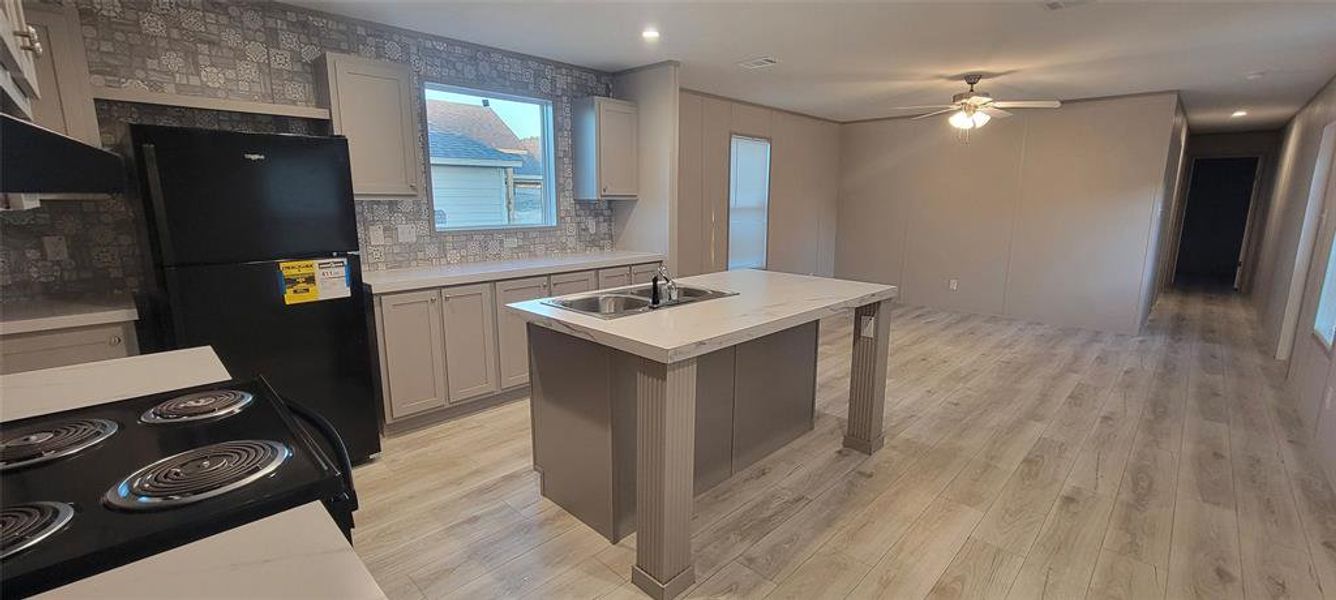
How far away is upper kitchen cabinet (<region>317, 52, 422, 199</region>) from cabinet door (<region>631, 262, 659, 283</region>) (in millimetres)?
1612

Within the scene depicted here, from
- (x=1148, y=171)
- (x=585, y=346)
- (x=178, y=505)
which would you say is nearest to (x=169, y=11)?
(x=585, y=346)

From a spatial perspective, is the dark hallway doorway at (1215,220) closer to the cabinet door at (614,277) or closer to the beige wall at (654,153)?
the beige wall at (654,153)

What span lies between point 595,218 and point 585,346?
2.69 m

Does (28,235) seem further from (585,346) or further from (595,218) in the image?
(595,218)

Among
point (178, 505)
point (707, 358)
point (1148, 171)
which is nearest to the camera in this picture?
point (178, 505)

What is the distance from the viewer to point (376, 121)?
123 inches

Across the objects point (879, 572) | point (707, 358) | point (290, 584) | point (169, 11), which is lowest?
point (879, 572)

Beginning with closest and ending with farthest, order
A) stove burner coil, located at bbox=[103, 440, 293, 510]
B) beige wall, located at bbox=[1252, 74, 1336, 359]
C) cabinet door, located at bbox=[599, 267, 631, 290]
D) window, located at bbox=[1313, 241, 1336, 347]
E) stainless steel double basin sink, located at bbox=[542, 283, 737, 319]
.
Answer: stove burner coil, located at bbox=[103, 440, 293, 510] < stainless steel double basin sink, located at bbox=[542, 283, 737, 319] < window, located at bbox=[1313, 241, 1336, 347] < cabinet door, located at bbox=[599, 267, 631, 290] < beige wall, located at bbox=[1252, 74, 1336, 359]

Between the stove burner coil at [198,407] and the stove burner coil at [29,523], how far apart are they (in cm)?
33

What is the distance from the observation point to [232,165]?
2.32 meters

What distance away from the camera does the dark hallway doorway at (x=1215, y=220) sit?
31.4 ft

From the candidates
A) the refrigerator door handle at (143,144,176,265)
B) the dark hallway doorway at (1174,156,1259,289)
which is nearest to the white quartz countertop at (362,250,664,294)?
the refrigerator door handle at (143,144,176,265)

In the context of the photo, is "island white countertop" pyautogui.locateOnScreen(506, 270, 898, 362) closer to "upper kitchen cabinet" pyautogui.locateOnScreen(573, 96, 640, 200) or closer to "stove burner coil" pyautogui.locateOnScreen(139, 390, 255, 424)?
"stove burner coil" pyautogui.locateOnScreen(139, 390, 255, 424)

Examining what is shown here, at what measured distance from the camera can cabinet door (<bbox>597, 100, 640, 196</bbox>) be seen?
4.25 meters
